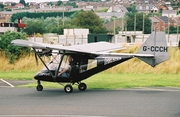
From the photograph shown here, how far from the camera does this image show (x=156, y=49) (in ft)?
71.5

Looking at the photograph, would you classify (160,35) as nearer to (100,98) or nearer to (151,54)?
(151,54)

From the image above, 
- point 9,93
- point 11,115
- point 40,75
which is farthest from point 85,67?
point 11,115

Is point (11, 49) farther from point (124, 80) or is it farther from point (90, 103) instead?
point (90, 103)

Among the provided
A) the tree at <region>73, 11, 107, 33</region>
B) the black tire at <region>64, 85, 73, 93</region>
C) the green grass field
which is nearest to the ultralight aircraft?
the black tire at <region>64, 85, 73, 93</region>

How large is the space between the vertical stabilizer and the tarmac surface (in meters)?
1.20

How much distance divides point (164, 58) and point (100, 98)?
130 inches

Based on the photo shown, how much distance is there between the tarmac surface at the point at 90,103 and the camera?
54.6 ft

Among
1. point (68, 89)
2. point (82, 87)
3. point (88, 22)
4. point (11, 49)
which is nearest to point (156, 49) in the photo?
point (82, 87)

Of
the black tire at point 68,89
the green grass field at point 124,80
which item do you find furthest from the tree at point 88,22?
the black tire at point 68,89

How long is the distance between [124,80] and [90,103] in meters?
7.34

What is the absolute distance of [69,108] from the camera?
17656 millimetres

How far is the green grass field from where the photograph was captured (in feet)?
78.1

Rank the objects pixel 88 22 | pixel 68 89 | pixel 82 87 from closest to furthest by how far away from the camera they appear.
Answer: pixel 68 89, pixel 82 87, pixel 88 22

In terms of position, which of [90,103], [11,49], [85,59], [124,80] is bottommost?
[124,80]
